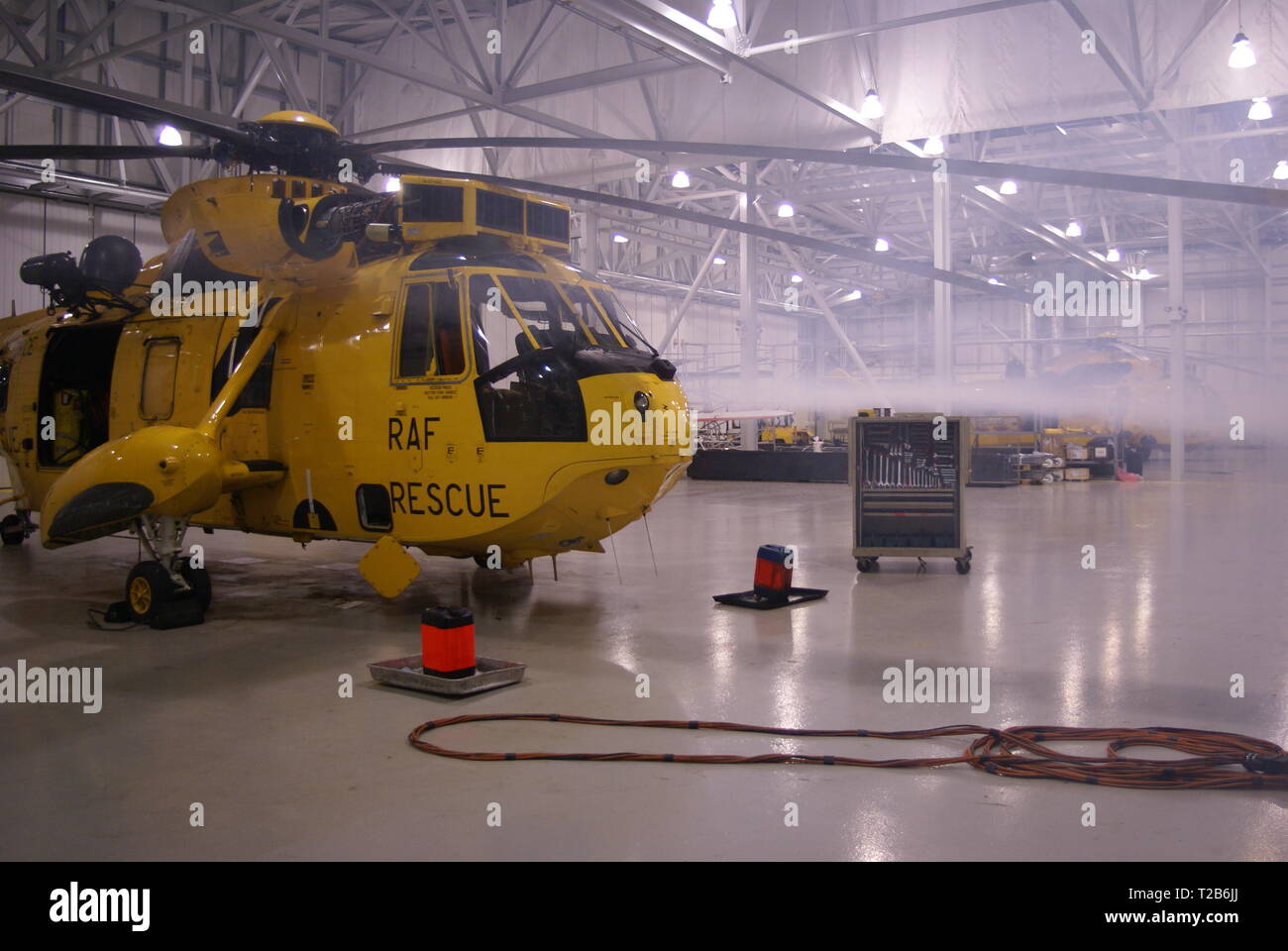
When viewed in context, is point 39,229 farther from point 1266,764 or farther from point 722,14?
point 1266,764

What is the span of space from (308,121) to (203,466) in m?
2.74

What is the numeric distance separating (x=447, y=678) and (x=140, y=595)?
3284 mm

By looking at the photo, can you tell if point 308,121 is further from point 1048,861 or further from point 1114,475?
point 1114,475

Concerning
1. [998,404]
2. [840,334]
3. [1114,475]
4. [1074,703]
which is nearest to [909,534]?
[1074,703]

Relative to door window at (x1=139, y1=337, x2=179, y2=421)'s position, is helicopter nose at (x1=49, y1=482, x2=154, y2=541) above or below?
below

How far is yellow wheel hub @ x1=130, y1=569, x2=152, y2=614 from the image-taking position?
7.34 meters

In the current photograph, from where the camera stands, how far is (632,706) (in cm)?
532

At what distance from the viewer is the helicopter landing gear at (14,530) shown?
1224 centimetres

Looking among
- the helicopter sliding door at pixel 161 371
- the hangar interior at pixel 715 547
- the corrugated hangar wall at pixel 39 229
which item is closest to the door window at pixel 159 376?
the helicopter sliding door at pixel 161 371

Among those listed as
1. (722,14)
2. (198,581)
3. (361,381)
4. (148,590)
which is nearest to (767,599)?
(361,381)

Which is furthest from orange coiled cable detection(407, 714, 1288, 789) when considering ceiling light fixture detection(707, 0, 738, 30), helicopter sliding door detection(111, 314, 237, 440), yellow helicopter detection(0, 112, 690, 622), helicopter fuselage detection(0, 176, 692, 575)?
ceiling light fixture detection(707, 0, 738, 30)

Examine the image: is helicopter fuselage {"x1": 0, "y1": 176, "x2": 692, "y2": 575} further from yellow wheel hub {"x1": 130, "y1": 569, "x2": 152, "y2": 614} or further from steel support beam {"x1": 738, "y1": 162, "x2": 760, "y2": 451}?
steel support beam {"x1": 738, "y1": 162, "x2": 760, "y2": 451}

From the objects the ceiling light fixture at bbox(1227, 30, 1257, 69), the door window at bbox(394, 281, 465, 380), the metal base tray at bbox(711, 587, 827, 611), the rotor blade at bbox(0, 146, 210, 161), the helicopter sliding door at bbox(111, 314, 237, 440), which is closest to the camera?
the rotor blade at bbox(0, 146, 210, 161)

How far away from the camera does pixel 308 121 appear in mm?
7520
